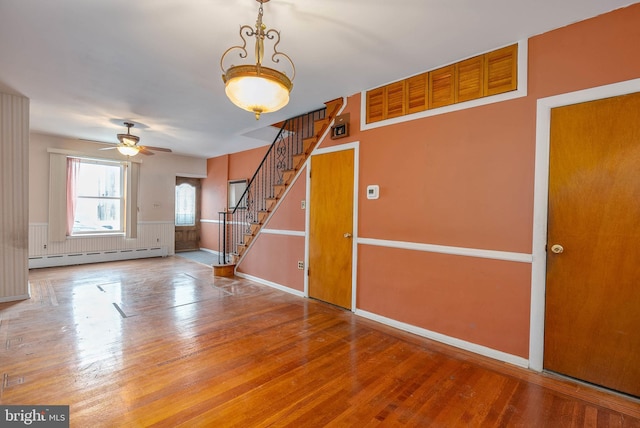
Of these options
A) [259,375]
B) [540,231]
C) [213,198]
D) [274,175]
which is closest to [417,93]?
[540,231]

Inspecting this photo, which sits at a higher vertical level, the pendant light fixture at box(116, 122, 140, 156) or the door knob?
the pendant light fixture at box(116, 122, 140, 156)

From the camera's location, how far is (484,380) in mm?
2203

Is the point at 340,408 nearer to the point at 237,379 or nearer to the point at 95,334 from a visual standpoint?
the point at 237,379

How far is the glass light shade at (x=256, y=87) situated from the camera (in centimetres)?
165

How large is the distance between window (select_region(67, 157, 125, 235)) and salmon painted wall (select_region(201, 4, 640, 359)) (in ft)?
20.3

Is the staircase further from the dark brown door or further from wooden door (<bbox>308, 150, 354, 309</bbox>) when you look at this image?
the dark brown door

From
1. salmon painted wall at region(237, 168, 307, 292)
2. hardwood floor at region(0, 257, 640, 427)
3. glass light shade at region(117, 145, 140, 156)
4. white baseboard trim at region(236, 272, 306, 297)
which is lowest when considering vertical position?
hardwood floor at region(0, 257, 640, 427)

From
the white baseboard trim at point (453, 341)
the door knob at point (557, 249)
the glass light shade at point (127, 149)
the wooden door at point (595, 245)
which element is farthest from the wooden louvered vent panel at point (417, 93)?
the glass light shade at point (127, 149)

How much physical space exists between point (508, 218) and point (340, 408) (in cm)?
205

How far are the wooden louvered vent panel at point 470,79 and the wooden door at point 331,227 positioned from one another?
4.54ft

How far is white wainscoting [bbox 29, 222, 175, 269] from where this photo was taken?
5.75m

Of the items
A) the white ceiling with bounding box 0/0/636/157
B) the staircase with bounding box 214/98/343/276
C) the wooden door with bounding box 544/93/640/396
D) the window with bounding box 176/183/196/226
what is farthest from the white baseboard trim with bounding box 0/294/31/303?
the wooden door with bounding box 544/93/640/396

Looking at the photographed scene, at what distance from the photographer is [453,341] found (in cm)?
277

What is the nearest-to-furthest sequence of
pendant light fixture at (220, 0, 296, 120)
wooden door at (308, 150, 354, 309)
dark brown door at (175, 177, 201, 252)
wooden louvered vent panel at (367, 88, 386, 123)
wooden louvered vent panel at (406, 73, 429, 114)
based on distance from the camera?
pendant light fixture at (220, 0, 296, 120) → wooden louvered vent panel at (406, 73, 429, 114) → wooden louvered vent panel at (367, 88, 386, 123) → wooden door at (308, 150, 354, 309) → dark brown door at (175, 177, 201, 252)
